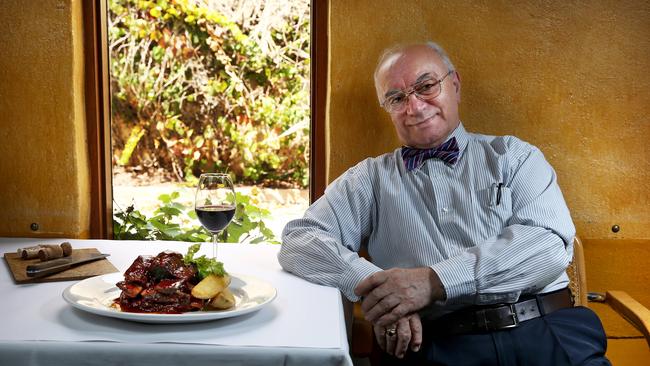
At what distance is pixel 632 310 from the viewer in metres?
2.02

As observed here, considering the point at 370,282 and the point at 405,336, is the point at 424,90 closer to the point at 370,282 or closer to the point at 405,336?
the point at 370,282

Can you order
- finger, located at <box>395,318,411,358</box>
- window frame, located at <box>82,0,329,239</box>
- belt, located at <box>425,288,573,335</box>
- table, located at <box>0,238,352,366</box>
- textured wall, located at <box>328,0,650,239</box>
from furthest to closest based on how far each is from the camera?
1. window frame, located at <box>82,0,329,239</box>
2. textured wall, located at <box>328,0,650,239</box>
3. belt, located at <box>425,288,573,335</box>
4. finger, located at <box>395,318,411,358</box>
5. table, located at <box>0,238,352,366</box>

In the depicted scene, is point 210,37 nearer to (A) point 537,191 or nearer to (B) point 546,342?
(A) point 537,191

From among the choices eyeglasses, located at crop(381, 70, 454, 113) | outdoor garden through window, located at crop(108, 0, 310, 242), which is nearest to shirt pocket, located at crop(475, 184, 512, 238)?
eyeglasses, located at crop(381, 70, 454, 113)

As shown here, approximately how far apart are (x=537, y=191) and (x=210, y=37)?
60.9 inches

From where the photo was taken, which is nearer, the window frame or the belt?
the belt

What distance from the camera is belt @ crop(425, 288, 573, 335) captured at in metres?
1.92

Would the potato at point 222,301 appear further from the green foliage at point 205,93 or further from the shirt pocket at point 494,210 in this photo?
the green foliage at point 205,93

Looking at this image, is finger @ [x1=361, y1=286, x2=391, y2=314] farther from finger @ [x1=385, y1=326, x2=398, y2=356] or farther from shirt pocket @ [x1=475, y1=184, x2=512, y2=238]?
shirt pocket @ [x1=475, y1=184, x2=512, y2=238]

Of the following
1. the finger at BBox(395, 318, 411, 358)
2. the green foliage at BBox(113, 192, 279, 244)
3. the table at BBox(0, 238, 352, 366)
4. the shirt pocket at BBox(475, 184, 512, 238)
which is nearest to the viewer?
the table at BBox(0, 238, 352, 366)

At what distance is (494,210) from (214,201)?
90cm

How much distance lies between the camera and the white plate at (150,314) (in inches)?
51.4

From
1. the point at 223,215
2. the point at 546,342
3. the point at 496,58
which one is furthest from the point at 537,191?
the point at 223,215

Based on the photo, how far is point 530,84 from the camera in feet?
7.97
